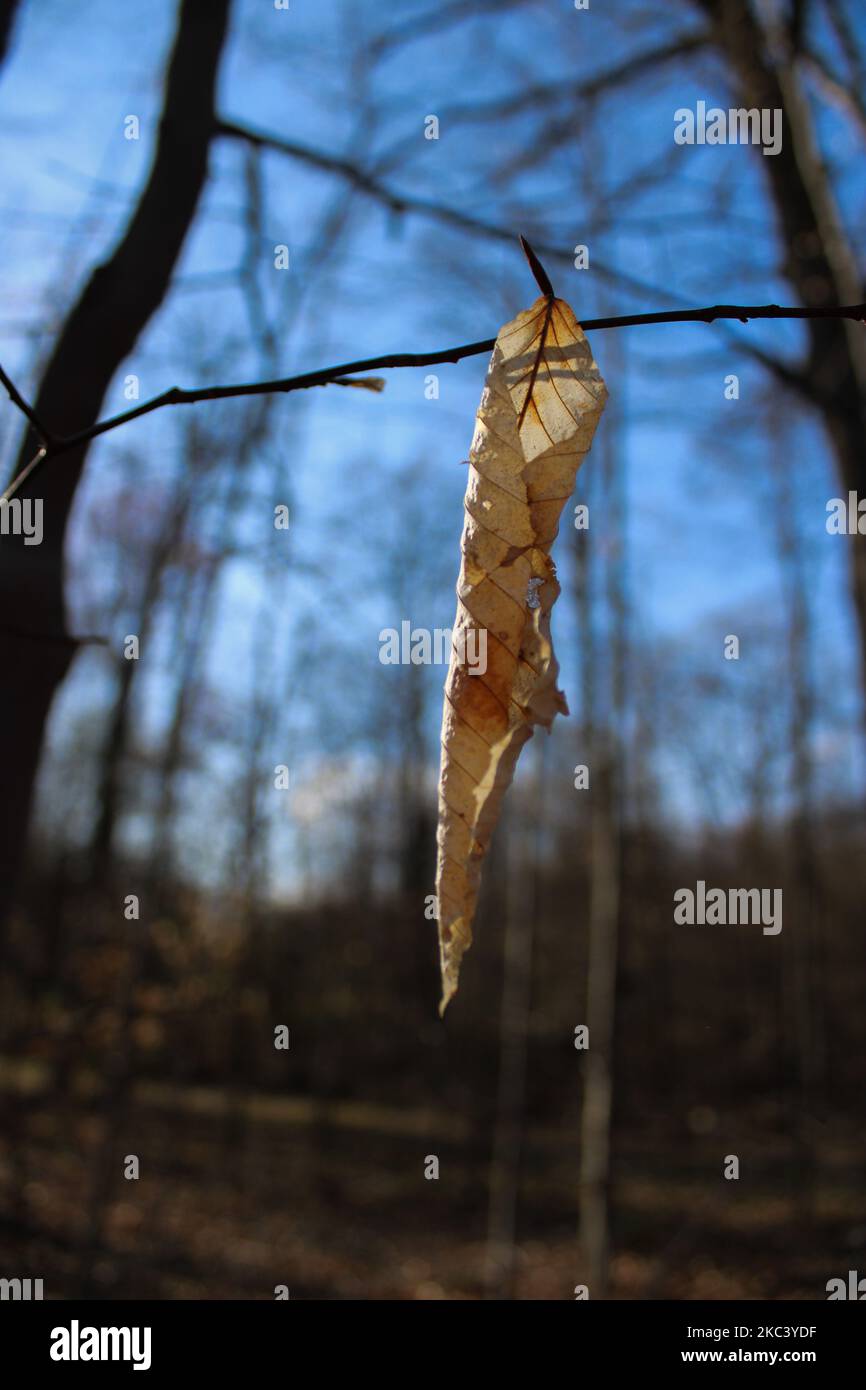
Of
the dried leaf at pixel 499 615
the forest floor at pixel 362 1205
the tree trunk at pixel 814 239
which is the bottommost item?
the forest floor at pixel 362 1205

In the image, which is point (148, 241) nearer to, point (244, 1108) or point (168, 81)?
point (168, 81)

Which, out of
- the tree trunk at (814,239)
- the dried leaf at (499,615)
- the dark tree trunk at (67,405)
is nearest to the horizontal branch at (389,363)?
the dried leaf at (499,615)

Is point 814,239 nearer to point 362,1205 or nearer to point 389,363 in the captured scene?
point 389,363

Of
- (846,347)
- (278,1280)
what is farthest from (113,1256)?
(846,347)

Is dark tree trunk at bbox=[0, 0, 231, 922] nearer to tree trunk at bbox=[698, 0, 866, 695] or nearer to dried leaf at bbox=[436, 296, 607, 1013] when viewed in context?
dried leaf at bbox=[436, 296, 607, 1013]

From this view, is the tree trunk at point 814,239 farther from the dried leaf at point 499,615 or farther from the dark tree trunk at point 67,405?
the dried leaf at point 499,615

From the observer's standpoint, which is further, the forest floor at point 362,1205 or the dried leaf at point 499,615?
the forest floor at point 362,1205
